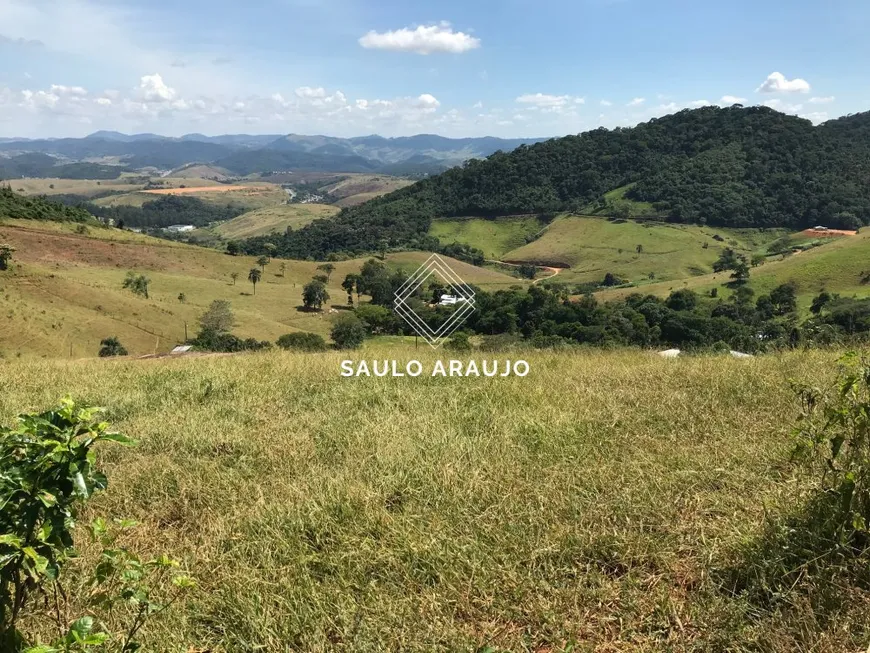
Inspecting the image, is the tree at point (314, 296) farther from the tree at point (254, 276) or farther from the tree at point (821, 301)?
the tree at point (821, 301)

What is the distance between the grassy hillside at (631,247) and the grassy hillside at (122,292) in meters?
21.1

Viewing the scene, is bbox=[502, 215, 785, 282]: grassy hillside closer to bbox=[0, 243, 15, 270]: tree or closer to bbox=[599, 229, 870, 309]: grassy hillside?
bbox=[599, 229, 870, 309]: grassy hillside

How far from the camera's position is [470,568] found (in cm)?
279

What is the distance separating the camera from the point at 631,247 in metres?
117

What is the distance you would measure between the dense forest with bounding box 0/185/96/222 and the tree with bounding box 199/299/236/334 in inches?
1787

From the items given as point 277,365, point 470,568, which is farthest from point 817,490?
point 277,365

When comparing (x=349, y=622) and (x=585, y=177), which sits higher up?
(x=585, y=177)

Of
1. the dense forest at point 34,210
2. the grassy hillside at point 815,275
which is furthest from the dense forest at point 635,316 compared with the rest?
the dense forest at point 34,210

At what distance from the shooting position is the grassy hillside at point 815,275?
221 ft

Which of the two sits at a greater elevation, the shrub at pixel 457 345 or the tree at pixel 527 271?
the shrub at pixel 457 345

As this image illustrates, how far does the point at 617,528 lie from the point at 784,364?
4521 mm

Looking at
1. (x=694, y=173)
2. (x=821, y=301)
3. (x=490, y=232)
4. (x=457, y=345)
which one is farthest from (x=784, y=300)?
(x=694, y=173)

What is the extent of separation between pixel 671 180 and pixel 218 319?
12877 centimetres

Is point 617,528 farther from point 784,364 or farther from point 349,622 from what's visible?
point 784,364
